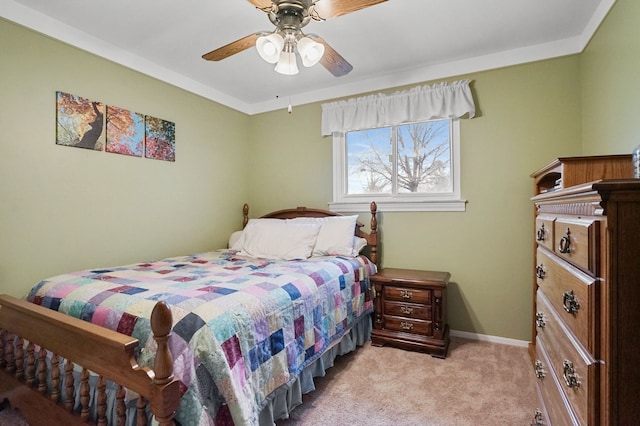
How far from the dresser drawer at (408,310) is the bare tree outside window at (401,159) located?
1.11m

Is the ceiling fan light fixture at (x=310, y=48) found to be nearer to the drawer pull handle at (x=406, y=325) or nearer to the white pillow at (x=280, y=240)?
the white pillow at (x=280, y=240)

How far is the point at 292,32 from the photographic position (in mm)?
1702

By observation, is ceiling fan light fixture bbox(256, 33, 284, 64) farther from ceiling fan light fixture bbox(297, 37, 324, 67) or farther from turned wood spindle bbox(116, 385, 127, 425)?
turned wood spindle bbox(116, 385, 127, 425)

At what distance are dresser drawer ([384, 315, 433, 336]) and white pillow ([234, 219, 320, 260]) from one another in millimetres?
895

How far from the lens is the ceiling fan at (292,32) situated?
5.20ft

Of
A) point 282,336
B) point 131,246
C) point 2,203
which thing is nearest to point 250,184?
point 131,246

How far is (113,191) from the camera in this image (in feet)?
8.41

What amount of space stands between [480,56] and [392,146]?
106cm

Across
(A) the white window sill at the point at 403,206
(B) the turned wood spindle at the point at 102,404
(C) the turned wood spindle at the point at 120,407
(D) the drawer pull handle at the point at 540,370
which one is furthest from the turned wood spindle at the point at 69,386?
(A) the white window sill at the point at 403,206

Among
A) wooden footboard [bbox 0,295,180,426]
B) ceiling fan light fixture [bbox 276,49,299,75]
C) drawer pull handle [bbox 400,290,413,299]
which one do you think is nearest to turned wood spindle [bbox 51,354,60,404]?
wooden footboard [bbox 0,295,180,426]

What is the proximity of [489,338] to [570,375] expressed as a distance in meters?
2.06

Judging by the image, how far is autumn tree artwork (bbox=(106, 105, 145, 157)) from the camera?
8.35 ft

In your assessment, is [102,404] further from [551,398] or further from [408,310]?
[408,310]

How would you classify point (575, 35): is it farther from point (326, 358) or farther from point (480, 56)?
point (326, 358)
